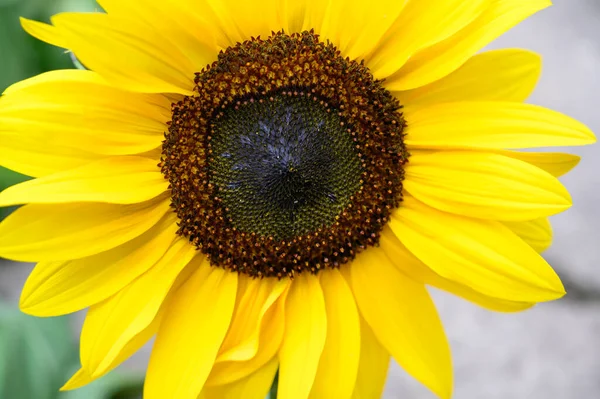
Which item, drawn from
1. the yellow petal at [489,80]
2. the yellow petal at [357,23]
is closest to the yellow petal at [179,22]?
the yellow petal at [357,23]

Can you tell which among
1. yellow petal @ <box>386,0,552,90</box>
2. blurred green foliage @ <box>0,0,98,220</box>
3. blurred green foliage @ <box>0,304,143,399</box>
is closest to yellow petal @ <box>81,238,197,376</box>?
yellow petal @ <box>386,0,552,90</box>

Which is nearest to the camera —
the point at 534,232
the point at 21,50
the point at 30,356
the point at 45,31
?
the point at 45,31

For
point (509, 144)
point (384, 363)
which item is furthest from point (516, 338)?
point (509, 144)

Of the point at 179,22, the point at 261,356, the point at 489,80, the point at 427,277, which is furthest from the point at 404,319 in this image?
the point at 179,22

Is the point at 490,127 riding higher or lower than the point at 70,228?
higher

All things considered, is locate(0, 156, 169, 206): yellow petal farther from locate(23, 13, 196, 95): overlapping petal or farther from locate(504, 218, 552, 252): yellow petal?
locate(504, 218, 552, 252): yellow petal

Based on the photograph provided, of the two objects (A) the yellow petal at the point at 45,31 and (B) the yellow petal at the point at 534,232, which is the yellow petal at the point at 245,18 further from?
(B) the yellow petal at the point at 534,232

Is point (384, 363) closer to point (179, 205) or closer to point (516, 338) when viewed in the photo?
point (179, 205)

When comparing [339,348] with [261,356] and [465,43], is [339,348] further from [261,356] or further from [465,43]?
[465,43]
